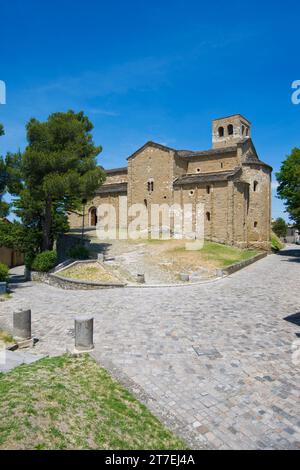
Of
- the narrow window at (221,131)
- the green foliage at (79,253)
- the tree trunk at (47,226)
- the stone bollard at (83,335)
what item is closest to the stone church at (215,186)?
the narrow window at (221,131)

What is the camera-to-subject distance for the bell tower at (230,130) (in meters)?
41.5

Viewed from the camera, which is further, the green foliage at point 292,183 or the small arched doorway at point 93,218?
the small arched doorway at point 93,218

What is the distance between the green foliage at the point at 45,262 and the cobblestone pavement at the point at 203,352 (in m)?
6.76

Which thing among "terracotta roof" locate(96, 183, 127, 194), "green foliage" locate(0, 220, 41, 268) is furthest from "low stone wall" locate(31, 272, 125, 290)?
"terracotta roof" locate(96, 183, 127, 194)

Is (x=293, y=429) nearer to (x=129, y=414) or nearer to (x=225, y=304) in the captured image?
(x=129, y=414)

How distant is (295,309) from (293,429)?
7195 millimetres

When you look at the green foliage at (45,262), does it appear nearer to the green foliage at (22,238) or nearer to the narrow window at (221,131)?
the green foliage at (22,238)

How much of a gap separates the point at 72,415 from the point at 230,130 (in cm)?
4428

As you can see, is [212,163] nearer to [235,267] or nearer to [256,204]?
[256,204]

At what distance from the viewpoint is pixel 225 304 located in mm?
11812

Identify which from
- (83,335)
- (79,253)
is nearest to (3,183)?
(79,253)

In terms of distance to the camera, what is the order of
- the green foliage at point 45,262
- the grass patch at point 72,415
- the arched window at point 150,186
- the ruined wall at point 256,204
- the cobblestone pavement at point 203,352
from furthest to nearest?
the arched window at point 150,186, the ruined wall at point 256,204, the green foliage at point 45,262, the cobblestone pavement at point 203,352, the grass patch at point 72,415

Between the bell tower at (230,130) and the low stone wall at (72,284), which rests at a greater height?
the bell tower at (230,130)

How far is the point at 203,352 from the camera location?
23.5 ft
